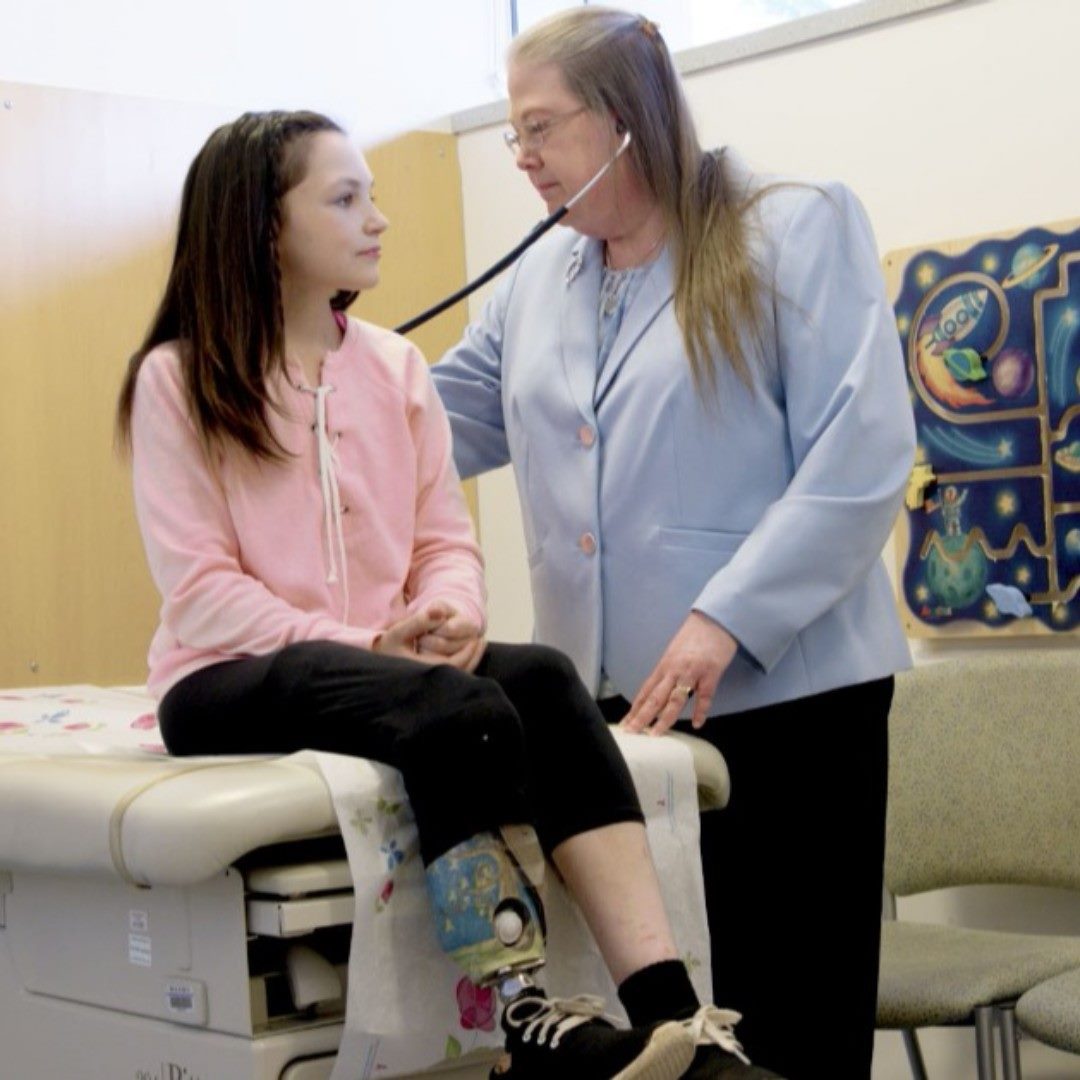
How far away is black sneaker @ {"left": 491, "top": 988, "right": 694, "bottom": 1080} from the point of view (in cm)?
119

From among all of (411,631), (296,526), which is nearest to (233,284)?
(296,526)

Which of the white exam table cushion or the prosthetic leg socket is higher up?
the white exam table cushion

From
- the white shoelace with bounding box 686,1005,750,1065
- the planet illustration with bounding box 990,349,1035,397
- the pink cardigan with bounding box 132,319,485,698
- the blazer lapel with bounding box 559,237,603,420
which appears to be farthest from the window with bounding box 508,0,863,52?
the white shoelace with bounding box 686,1005,750,1065

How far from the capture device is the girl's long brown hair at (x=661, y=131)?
5.38ft

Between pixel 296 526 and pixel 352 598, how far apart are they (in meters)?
0.08

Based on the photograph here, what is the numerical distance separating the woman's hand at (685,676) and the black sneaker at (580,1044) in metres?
0.27

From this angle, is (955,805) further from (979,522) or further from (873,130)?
(873,130)

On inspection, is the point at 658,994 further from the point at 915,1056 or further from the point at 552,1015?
the point at 915,1056

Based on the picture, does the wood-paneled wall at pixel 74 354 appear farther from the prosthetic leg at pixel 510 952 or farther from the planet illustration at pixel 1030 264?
the prosthetic leg at pixel 510 952

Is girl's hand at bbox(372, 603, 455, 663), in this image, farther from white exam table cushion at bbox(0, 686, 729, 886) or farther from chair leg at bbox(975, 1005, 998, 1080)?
chair leg at bbox(975, 1005, 998, 1080)

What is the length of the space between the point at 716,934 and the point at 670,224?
607 mm

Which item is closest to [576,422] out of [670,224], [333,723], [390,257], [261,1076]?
[670,224]

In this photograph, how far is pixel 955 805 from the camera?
2346mm

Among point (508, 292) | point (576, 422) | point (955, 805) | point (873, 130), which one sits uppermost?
point (873, 130)
